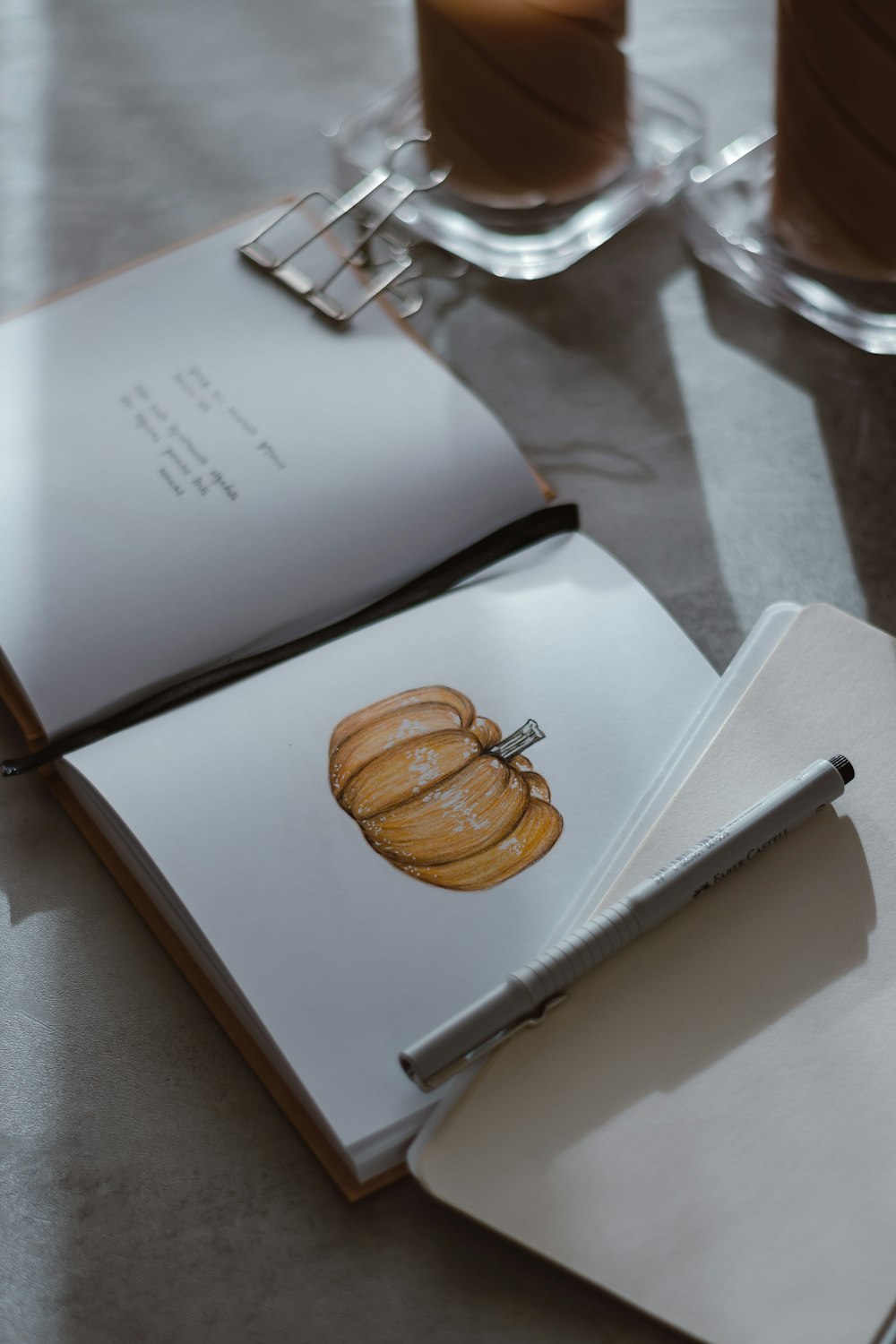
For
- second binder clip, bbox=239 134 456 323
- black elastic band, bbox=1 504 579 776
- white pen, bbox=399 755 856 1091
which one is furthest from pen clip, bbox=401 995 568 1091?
second binder clip, bbox=239 134 456 323

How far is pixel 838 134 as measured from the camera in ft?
2.00

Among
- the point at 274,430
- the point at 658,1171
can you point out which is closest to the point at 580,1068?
the point at 658,1171

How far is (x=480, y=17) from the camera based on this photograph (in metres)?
0.65

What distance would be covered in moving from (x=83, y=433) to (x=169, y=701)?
0.16 metres

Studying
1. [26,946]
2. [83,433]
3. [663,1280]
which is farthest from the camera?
[83,433]

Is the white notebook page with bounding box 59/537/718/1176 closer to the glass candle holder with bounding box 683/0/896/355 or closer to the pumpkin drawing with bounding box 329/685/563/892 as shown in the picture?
the pumpkin drawing with bounding box 329/685/563/892

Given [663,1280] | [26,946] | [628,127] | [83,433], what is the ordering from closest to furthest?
1. [663,1280]
2. [26,946]
3. [83,433]
4. [628,127]

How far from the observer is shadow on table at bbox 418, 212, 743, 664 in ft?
2.01

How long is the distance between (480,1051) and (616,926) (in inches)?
2.6

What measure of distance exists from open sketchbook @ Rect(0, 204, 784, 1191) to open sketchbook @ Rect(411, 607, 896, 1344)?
3cm

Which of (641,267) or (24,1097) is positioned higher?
(641,267)

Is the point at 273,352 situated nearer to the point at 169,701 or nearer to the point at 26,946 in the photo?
the point at 169,701

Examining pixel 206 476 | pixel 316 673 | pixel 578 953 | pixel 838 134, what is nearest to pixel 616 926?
pixel 578 953

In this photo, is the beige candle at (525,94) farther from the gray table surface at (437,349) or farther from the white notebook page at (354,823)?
the white notebook page at (354,823)
